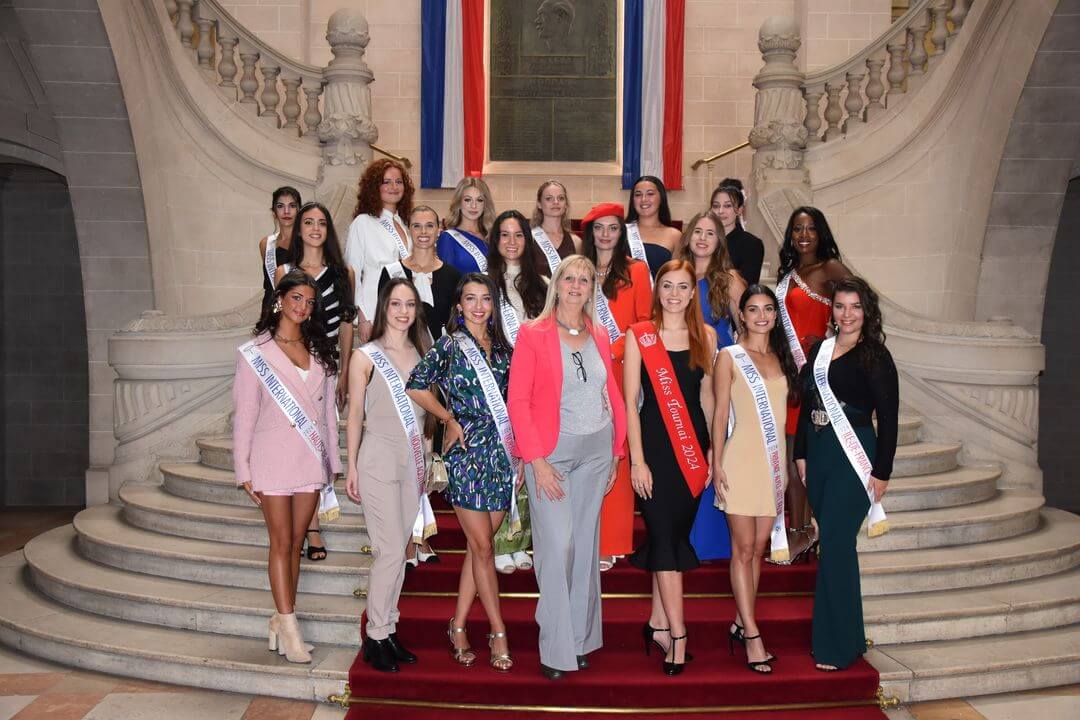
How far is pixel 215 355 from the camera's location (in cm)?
823

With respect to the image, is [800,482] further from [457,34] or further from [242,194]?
[457,34]

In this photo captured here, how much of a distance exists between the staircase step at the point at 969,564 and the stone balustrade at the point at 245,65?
6.48 metres

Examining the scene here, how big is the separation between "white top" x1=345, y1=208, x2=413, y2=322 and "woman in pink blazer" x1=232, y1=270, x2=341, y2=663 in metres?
1.05

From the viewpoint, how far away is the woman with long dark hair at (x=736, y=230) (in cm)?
620

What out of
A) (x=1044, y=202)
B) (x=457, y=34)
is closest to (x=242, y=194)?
(x=457, y=34)

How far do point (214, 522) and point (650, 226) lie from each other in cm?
327

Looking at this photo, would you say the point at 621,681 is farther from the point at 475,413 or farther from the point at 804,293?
the point at 804,293

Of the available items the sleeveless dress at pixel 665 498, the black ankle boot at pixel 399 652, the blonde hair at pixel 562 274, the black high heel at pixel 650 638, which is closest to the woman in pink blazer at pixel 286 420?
the black ankle boot at pixel 399 652

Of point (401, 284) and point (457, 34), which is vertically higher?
A: point (457, 34)

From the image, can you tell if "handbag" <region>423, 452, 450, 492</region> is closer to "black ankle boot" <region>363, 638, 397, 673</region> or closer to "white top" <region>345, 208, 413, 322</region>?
"black ankle boot" <region>363, 638, 397, 673</region>

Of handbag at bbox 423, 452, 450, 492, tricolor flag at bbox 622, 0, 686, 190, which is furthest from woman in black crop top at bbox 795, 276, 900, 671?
tricolor flag at bbox 622, 0, 686, 190

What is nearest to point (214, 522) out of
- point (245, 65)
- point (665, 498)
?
point (665, 498)

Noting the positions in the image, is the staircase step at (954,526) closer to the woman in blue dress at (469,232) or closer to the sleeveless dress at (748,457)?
the sleeveless dress at (748,457)

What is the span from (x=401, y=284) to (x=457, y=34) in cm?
839
